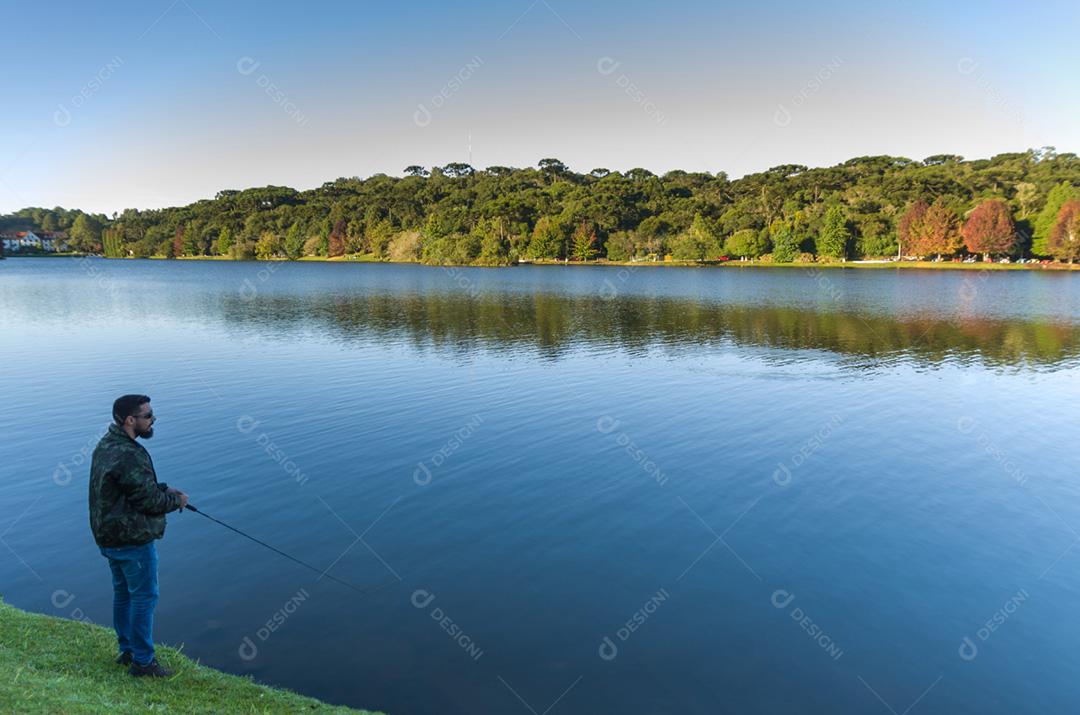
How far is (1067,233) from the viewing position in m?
124

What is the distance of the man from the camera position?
26.2 ft

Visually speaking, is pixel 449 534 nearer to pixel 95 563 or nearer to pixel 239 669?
pixel 239 669

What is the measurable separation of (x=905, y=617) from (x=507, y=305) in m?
56.6

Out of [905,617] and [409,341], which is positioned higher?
[409,341]

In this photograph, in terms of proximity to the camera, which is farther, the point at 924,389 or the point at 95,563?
the point at 924,389

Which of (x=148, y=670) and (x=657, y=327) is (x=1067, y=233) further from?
(x=148, y=670)

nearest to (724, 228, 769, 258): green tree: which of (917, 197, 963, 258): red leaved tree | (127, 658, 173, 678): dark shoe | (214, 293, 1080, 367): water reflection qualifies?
(917, 197, 963, 258): red leaved tree

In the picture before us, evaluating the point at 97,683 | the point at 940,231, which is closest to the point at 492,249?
the point at 940,231

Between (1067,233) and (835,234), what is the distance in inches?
1648

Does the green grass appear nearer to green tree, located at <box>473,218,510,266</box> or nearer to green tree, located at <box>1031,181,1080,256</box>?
green tree, located at <box>473,218,510,266</box>

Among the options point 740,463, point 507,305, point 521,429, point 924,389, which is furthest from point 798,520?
point 507,305

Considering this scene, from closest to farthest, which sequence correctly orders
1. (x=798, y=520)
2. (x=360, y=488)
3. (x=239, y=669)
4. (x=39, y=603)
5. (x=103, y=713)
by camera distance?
1. (x=103, y=713)
2. (x=239, y=669)
3. (x=39, y=603)
4. (x=798, y=520)
5. (x=360, y=488)

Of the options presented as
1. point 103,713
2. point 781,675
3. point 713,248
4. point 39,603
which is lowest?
point 781,675

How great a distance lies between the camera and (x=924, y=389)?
31297mm
